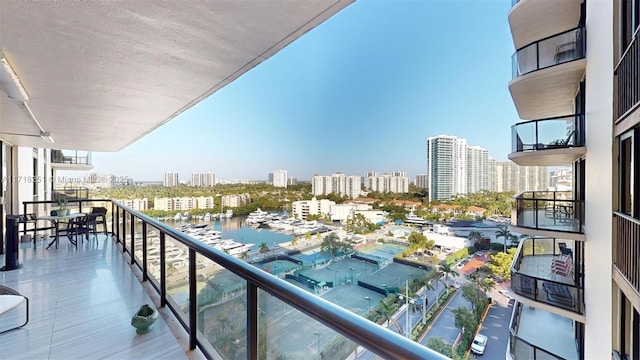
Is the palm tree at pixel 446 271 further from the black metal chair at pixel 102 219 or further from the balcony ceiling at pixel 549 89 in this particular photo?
the black metal chair at pixel 102 219

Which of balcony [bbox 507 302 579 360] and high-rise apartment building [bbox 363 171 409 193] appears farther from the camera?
high-rise apartment building [bbox 363 171 409 193]

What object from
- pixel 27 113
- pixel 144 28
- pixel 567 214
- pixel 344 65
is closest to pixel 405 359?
pixel 144 28

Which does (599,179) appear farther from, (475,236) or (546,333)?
(475,236)

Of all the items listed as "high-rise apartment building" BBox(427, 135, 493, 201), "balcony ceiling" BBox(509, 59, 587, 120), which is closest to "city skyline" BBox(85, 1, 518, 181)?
"high-rise apartment building" BBox(427, 135, 493, 201)

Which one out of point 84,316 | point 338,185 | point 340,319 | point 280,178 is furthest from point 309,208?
point 340,319

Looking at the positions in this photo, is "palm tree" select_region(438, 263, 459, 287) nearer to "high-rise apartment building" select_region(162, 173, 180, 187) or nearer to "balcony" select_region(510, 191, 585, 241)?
"balcony" select_region(510, 191, 585, 241)

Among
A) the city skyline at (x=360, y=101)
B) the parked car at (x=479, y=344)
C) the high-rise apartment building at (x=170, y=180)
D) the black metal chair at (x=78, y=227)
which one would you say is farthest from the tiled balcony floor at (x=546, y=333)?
the high-rise apartment building at (x=170, y=180)
